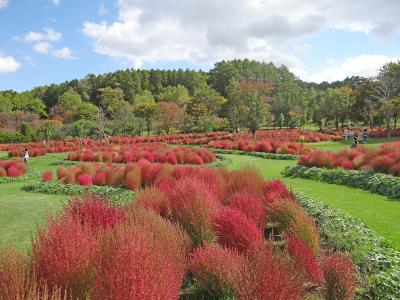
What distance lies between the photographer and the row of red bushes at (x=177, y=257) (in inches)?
143

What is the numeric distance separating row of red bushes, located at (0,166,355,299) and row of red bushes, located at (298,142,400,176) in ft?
29.6

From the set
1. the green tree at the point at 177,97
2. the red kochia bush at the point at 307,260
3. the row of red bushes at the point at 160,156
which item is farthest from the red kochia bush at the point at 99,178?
the green tree at the point at 177,97

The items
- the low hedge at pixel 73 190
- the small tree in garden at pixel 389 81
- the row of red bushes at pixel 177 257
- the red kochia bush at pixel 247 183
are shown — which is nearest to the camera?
the row of red bushes at pixel 177 257

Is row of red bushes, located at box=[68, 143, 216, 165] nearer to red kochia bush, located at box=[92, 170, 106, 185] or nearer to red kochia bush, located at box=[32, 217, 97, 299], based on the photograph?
red kochia bush, located at box=[92, 170, 106, 185]

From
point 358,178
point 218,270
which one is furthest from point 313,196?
point 218,270

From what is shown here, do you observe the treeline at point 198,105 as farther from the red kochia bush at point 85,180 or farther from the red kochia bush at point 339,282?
the red kochia bush at point 339,282

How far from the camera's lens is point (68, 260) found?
4129 mm

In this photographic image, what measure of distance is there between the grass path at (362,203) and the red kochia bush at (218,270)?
12.5 ft

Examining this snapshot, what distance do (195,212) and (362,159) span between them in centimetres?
1250

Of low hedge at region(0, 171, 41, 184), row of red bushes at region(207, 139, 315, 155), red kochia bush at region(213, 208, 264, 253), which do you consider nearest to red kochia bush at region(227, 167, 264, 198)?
red kochia bush at region(213, 208, 264, 253)

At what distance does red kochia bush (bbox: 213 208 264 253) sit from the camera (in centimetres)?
604

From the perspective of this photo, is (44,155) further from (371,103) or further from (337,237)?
(371,103)

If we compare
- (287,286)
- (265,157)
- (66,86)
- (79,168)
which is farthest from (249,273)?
(66,86)

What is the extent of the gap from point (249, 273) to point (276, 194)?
481 centimetres
